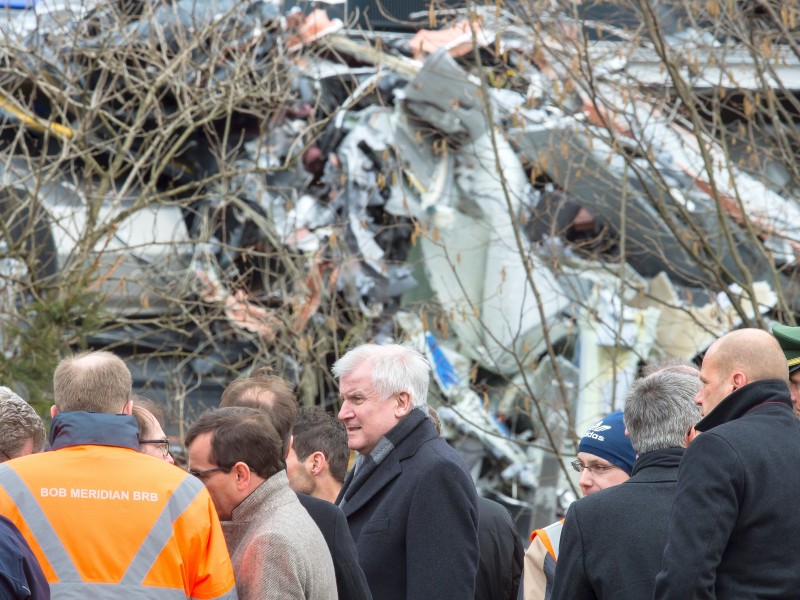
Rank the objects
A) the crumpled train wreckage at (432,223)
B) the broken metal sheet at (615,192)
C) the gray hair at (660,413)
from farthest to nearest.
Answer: the crumpled train wreckage at (432,223), the broken metal sheet at (615,192), the gray hair at (660,413)

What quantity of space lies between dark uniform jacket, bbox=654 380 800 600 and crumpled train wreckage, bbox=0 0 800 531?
7267mm

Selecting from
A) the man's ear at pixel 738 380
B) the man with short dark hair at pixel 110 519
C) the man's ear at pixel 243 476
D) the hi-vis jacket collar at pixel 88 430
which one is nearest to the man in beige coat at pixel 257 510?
the man's ear at pixel 243 476

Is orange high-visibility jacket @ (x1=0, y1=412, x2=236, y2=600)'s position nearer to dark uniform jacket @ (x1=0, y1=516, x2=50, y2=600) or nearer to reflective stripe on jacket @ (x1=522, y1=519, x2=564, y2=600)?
dark uniform jacket @ (x1=0, y1=516, x2=50, y2=600)

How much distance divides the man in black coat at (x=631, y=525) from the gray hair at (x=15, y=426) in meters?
1.71

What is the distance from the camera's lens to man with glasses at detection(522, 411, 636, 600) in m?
3.89

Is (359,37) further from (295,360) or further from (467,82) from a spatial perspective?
(295,360)

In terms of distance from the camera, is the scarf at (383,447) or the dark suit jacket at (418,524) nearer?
the dark suit jacket at (418,524)

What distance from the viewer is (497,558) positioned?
4.76 m

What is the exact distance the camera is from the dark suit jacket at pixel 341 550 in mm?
3646

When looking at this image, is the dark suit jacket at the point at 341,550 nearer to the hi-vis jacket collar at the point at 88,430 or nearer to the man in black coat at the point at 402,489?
the man in black coat at the point at 402,489

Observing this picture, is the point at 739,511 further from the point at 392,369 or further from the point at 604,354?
the point at 604,354

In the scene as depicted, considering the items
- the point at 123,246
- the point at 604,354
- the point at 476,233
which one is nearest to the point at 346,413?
the point at 123,246

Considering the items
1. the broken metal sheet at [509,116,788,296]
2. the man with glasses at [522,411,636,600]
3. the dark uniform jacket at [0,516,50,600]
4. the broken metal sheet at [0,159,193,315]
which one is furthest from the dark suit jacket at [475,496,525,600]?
the broken metal sheet at [0,159,193,315]

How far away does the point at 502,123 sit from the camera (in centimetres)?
1211
